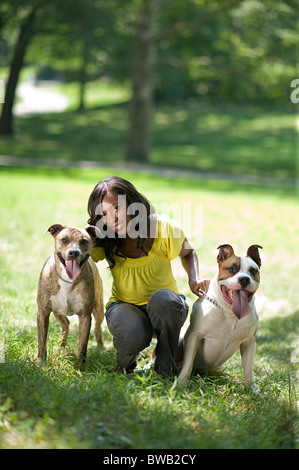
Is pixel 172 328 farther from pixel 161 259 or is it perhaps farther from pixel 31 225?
pixel 31 225

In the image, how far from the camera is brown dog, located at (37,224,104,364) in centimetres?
392

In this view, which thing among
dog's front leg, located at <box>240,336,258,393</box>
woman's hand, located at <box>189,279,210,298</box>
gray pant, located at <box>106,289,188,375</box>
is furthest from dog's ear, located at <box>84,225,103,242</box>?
dog's front leg, located at <box>240,336,258,393</box>

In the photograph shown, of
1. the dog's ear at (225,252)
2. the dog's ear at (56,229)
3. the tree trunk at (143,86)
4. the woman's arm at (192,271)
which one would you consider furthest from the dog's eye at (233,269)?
the tree trunk at (143,86)

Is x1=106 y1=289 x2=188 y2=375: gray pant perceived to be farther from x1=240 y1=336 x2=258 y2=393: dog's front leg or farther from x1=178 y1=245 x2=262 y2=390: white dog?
x1=240 y1=336 x2=258 y2=393: dog's front leg

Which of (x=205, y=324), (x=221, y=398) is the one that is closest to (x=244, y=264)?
(x=205, y=324)

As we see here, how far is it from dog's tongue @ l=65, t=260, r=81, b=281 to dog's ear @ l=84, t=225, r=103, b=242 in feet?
0.91

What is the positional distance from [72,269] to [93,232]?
336mm

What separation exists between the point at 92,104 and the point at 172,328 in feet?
126

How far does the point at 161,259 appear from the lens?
427 cm

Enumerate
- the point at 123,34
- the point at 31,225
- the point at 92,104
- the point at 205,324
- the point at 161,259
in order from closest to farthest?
the point at 205,324 → the point at 161,259 → the point at 31,225 → the point at 123,34 → the point at 92,104

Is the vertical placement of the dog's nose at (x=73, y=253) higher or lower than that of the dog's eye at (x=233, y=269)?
higher

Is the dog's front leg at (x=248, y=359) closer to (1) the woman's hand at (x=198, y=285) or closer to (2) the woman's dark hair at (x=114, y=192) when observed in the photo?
(1) the woman's hand at (x=198, y=285)

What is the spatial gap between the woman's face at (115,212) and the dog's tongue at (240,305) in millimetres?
864

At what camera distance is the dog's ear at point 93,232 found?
407 cm
